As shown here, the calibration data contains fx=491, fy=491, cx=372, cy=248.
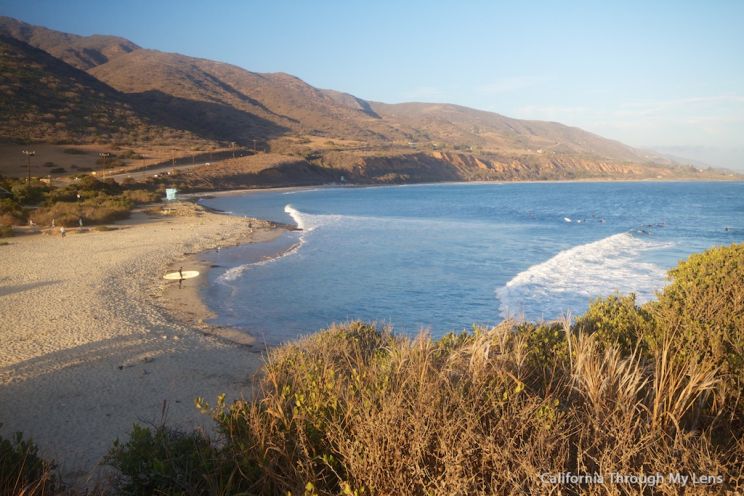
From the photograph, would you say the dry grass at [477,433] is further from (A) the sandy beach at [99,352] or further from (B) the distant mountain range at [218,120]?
(B) the distant mountain range at [218,120]

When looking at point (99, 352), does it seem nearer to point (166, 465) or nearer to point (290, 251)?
point (166, 465)

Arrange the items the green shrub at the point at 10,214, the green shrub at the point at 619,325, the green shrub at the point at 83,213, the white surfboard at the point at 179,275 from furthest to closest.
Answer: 1. the green shrub at the point at 83,213
2. the green shrub at the point at 10,214
3. the white surfboard at the point at 179,275
4. the green shrub at the point at 619,325

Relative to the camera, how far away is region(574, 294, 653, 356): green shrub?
4797mm

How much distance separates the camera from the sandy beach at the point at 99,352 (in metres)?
6.09

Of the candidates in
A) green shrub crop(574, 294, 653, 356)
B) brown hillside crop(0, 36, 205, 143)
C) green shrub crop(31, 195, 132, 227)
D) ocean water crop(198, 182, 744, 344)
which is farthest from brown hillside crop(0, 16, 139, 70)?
green shrub crop(574, 294, 653, 356)

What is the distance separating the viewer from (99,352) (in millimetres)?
8562

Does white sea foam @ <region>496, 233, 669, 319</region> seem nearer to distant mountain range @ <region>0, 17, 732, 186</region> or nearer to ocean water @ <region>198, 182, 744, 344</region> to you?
ocean water @ <region>198, 182, 744, 344</region>

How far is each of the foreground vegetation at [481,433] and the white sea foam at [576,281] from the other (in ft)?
22.4

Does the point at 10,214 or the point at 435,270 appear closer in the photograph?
the point at 435,270

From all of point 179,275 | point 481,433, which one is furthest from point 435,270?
point 481,433

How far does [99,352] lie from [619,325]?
817 cm

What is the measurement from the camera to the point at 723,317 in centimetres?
438

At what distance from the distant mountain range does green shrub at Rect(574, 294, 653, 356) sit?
2422 inches

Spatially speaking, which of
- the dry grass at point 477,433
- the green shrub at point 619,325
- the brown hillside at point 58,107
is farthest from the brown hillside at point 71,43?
the dry grass at point 477,433
